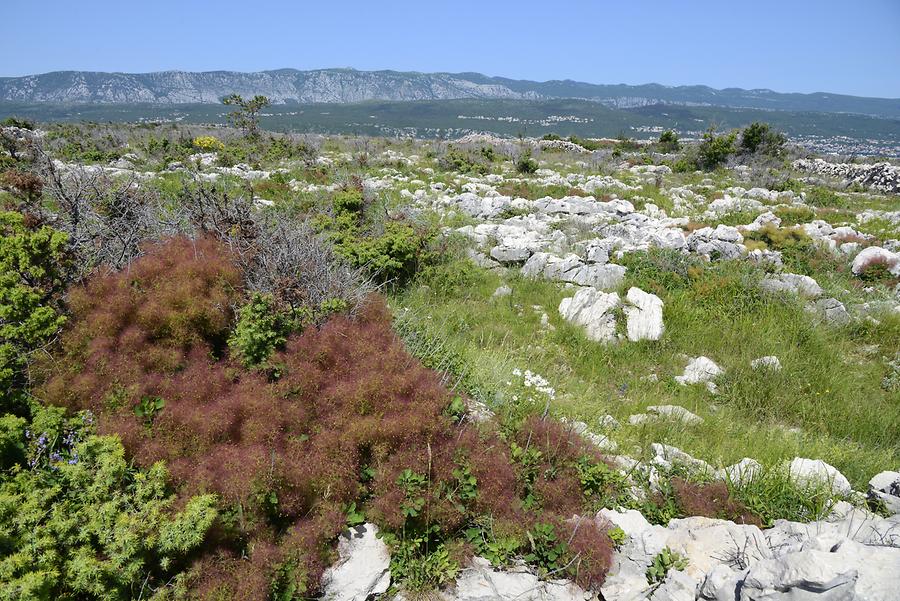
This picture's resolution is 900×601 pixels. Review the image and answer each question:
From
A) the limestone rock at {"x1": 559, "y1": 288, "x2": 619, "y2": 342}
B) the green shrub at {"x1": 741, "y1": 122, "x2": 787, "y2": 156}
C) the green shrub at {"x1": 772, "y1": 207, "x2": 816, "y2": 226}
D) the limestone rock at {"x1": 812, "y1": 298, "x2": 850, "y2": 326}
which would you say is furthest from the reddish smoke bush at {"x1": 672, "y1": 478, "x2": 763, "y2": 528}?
the green shrub at {"x1": 741, "y1": 122, "x2": 787, "y2": 156}

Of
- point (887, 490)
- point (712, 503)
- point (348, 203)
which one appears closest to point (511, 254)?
point (348, 203)

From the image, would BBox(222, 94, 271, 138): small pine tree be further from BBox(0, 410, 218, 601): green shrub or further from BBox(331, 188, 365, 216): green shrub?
BBox(0, 410, 218, 601): green shrub

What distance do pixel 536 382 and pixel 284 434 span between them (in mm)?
2756

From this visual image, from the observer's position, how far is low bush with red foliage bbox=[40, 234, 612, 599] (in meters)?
2.81

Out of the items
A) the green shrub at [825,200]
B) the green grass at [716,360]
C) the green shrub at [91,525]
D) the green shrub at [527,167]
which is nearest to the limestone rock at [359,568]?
the green shrub at [91,525]

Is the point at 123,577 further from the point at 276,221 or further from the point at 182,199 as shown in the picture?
the point at 182,199

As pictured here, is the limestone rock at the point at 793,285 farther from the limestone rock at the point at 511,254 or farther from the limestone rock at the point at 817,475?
the limestone rock at the point at 817,475

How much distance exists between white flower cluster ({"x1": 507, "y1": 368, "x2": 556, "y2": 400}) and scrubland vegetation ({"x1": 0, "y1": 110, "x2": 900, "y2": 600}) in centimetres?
4

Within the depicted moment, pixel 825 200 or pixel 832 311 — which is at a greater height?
pixel 825 200

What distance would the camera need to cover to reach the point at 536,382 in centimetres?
504

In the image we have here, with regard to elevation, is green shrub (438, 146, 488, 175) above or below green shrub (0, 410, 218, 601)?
above

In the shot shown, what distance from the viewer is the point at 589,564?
115 inches

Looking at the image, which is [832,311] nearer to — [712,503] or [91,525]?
[712,503]

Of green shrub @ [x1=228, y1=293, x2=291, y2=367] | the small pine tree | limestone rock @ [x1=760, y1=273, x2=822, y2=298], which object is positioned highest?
the small pine tree
